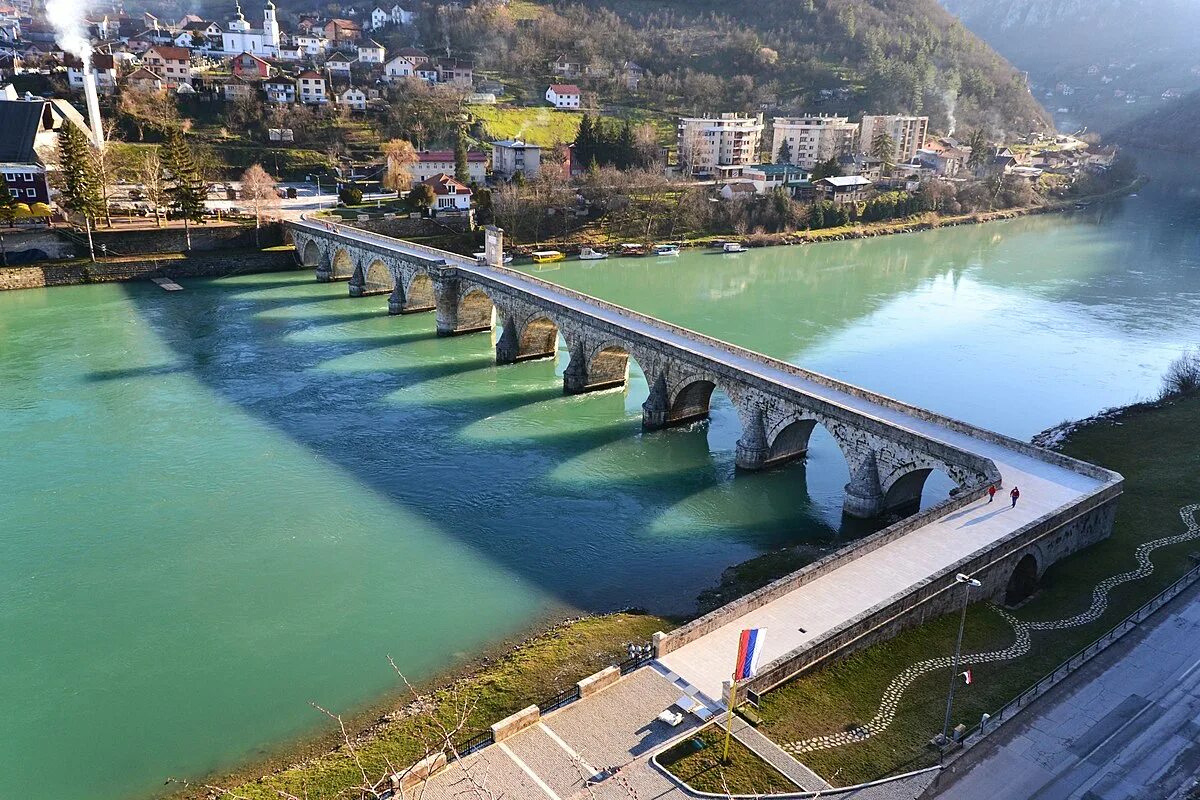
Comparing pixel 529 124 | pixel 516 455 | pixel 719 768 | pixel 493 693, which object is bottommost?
pixel 493 693

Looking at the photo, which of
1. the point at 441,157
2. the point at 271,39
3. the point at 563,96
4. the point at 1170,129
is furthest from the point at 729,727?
the point at 1170,129

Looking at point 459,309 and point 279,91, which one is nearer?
point 459,309

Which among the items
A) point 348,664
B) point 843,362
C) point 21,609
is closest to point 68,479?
point 21,609

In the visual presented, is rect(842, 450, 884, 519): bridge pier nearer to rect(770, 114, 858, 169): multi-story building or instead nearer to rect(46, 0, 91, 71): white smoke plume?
rect(770, 114, 858, 169): multi-story building

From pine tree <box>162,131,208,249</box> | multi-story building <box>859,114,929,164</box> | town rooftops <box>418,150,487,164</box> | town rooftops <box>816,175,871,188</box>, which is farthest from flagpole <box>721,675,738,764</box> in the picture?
multi-story building <box>859,114,929,164</box>

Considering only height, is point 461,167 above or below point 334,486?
above

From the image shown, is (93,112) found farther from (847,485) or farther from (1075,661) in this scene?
(1075,661)

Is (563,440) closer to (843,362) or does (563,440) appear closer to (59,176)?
(843,362)
